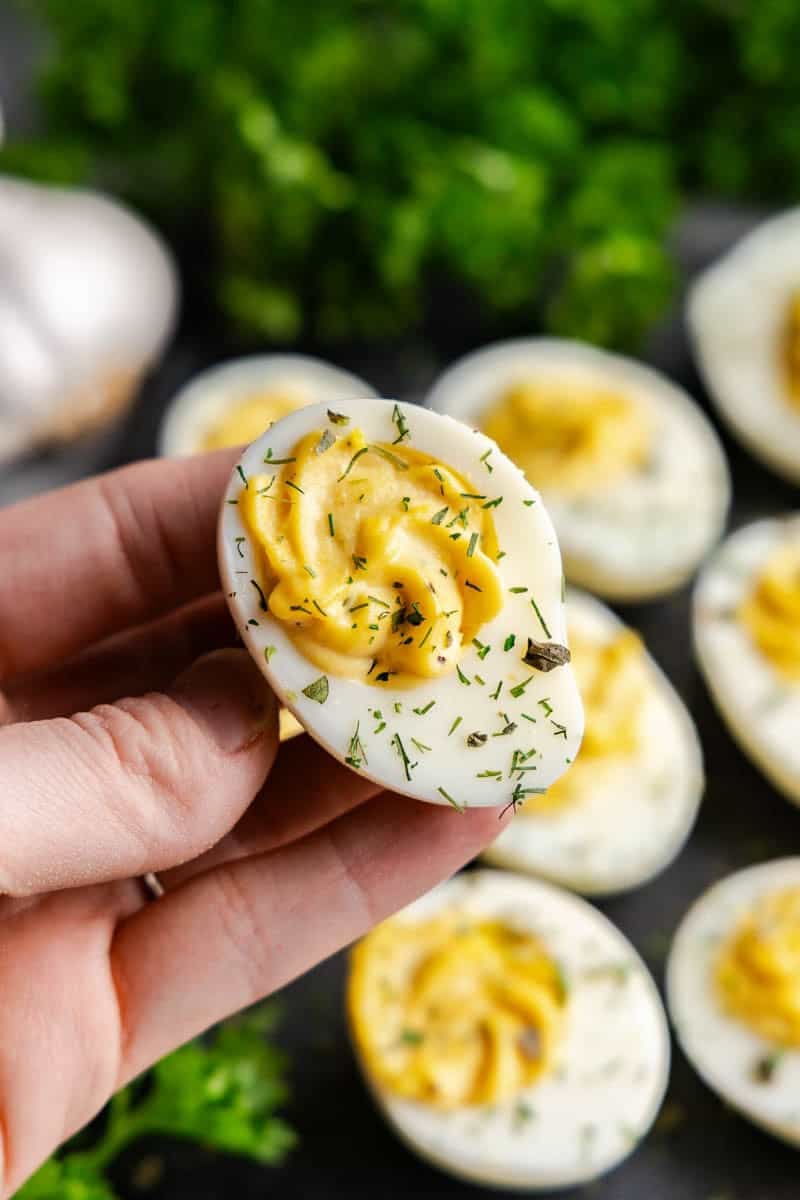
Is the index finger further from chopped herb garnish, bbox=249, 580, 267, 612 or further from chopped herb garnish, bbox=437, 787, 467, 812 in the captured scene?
chopped herb garnish, bbox=437, 787, 467, 812

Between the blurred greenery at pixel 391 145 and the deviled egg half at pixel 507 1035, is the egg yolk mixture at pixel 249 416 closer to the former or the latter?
the blurred greenery at pixel 391 145

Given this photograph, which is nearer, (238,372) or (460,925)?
(460,925)

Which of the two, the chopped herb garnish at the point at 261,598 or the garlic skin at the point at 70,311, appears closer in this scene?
the chopped herb garnish at the point at 261,598

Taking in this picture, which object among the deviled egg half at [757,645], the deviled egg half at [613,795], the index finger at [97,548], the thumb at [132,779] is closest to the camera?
the thumb at [132,779]

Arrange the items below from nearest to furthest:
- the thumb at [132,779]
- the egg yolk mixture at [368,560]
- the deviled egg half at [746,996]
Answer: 1. the thumb at [132,779]
2. the egg yolk mixture at [368,560]
3. the deviled egg half at [746,996]

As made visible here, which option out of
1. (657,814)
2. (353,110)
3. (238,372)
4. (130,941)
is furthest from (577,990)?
(353,110)

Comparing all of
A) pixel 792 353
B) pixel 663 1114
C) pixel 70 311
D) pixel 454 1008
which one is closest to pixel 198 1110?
pixel 454 1008

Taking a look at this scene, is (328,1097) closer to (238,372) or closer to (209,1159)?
(209,1159)

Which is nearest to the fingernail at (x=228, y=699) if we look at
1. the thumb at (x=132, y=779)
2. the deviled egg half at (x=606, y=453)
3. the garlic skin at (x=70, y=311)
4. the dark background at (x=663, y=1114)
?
the thumb at (x=132, y=779)

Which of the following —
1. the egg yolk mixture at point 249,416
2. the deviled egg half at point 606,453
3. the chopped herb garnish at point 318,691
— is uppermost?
the chopped herb garnish at point 318,691
